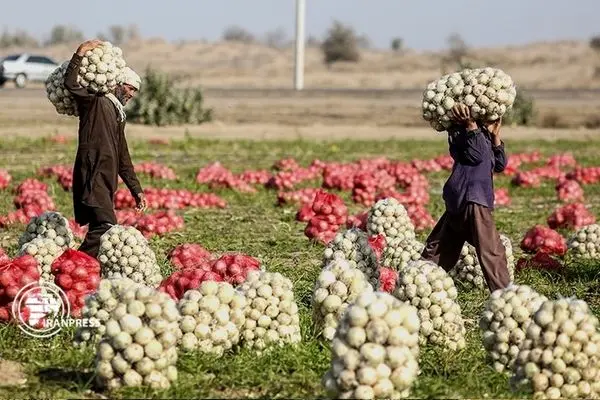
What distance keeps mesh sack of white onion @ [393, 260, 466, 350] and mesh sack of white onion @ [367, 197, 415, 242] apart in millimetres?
2527

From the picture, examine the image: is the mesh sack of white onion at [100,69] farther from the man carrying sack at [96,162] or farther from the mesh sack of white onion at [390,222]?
the mesh sack of white onion at [390,222]

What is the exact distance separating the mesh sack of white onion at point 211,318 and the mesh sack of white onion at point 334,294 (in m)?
0.51

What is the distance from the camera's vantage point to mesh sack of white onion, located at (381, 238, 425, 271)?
867 centimetres

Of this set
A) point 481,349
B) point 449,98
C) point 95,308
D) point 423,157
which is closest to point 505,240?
point 449,98

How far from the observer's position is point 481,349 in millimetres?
6688

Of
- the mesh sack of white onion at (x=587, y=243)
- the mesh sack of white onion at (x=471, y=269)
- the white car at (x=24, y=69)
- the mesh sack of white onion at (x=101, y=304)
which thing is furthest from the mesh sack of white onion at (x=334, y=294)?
the white car at (x=24, y=69)

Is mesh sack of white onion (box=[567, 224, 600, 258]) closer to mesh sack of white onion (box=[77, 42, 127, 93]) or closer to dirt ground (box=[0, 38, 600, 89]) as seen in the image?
mesh sack of white onion (box=[77, 42, 127, 93])

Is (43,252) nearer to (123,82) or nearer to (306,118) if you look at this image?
(123,82)

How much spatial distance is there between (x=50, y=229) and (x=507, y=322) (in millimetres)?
3772

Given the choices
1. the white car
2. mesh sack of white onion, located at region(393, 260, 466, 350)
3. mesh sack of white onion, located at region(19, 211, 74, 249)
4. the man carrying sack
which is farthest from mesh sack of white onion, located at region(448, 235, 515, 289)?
the white car

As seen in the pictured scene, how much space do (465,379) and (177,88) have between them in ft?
83.9

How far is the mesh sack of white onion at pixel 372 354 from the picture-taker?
5.11 m

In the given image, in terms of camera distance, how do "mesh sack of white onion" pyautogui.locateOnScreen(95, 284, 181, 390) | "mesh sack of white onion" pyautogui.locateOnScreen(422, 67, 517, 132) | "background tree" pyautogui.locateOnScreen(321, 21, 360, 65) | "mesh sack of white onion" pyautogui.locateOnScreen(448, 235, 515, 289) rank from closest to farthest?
"mesh sack of white onion" pyautogui.locateOnScreen(95, 284, 181, 390) < "mesh sack of white onion" pyautogui.locateOnScreen(422, 67, 517, 132) < "mesh sack of white onion" pyautogui.locateOnScreen(448, 235, 515, 289) < "background tree" pyautogui.locateOnScreen(321, 21, 360, 65)

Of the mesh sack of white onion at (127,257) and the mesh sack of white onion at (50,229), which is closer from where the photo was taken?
the mesh sack of white onion at (127,257)
